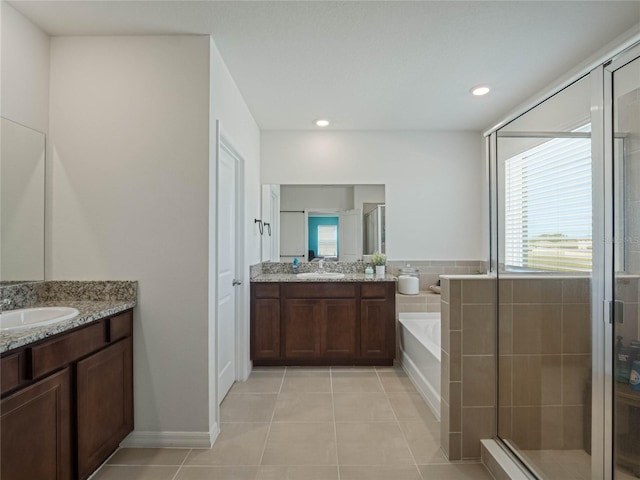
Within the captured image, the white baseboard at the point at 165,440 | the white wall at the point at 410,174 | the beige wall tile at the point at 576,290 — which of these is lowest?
the white baseboard at the point at 165,440

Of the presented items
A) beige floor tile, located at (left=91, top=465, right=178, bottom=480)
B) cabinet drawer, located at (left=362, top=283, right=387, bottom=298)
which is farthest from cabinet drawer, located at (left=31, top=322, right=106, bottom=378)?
cabinet drawer, located at (left=362, top=283, right=387, bottom=298)

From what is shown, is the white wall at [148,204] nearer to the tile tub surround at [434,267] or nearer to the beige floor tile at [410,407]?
the beige floor tile at [410,407]

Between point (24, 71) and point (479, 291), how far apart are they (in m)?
2.79

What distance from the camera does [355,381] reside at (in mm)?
3133

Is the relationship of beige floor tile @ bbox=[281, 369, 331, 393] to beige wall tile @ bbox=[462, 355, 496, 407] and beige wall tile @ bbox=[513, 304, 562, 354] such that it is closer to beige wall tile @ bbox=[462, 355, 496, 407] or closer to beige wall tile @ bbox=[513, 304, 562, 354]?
beige wall tile @ bbox=[462, 355, 496, 407]

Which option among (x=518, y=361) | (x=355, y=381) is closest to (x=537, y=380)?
(x=518, y=361)

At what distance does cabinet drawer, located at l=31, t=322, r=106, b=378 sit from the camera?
141 centimetres

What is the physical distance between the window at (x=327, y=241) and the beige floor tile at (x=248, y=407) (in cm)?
168

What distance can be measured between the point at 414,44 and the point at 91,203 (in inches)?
87.3

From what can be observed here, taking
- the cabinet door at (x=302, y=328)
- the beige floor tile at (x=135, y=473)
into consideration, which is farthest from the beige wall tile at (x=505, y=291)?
the beige floor tile at (x=135, y=473)

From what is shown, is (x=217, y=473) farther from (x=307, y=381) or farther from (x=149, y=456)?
(x=307, y=381)

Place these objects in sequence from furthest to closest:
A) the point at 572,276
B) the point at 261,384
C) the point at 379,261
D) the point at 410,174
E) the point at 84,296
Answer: the point at 410,174 → the point at 379,261 → the point at 261,384 → the point at 84,296 → the point at 572,276

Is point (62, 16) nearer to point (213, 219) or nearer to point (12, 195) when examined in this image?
point (12, 195)

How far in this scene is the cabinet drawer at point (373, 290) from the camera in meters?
3.47
